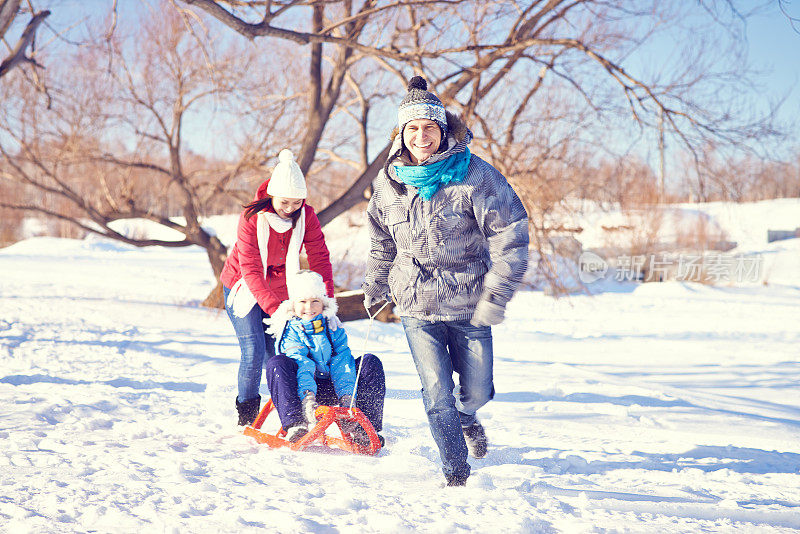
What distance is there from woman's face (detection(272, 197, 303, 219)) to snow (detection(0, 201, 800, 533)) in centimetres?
133

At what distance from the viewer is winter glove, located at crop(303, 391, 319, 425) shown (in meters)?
3.43

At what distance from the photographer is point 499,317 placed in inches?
107

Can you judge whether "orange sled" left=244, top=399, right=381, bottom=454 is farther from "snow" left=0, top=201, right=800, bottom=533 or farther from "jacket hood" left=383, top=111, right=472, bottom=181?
"jacket hood" left=383, top=111, right=472, bottom=181

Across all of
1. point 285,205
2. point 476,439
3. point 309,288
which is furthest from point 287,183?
point 476,439

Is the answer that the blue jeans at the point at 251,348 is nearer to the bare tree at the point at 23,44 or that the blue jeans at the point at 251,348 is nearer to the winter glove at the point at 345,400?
the winter glove at the point at 345,400

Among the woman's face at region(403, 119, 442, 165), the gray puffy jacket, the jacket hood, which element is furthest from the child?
the woman's face at region(403, 119, 442, 165)

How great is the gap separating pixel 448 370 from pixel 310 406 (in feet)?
3.01

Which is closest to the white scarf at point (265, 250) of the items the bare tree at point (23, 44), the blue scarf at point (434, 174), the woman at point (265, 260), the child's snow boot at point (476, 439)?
the woman at point (265, 260)

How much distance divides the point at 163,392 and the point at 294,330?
187cm

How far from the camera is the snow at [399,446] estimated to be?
2471 mm

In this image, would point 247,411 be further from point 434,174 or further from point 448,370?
point 434,174

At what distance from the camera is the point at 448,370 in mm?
2938

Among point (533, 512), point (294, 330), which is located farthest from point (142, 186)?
point (533, 512)

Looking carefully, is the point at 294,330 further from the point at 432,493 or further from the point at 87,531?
the point at 87,531
